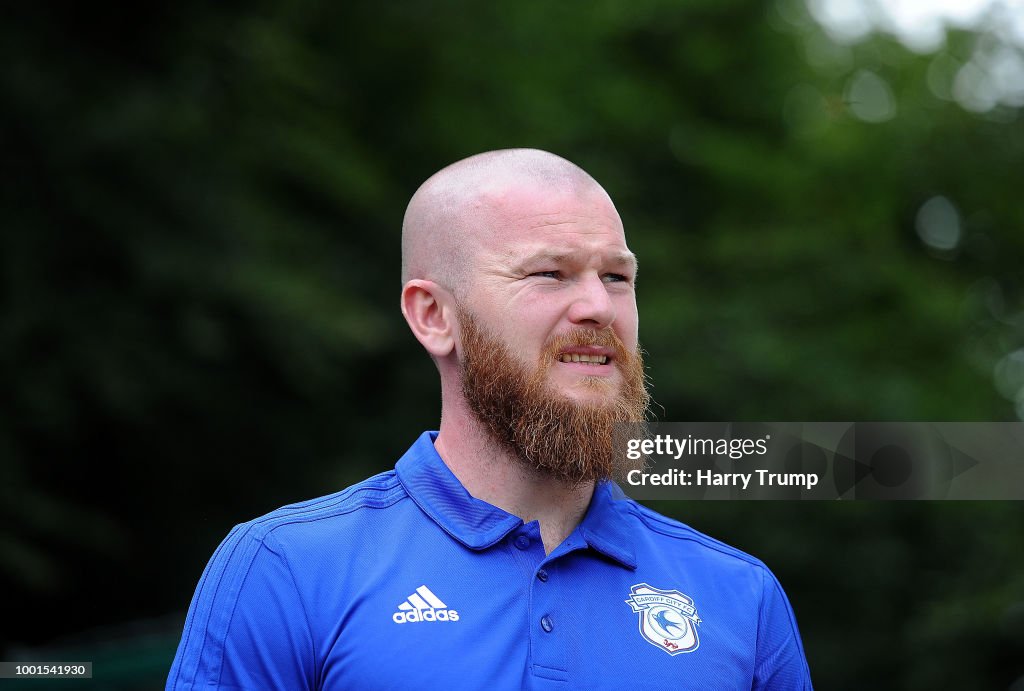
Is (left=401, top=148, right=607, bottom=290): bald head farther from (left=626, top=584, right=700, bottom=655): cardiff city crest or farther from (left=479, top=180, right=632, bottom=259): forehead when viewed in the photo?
(left=626, top=584, right=700, bottom=655): cardiff city crest

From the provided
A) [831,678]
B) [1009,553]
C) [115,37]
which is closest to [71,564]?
[115,37]

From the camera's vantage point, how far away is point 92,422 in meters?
7.43

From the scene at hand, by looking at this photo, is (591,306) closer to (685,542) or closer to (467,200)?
(467,200)

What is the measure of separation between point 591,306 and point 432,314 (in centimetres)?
38

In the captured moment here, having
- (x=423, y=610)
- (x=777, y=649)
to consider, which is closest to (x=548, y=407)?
(x=423, y=610)

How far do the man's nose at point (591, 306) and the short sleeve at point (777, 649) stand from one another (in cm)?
64

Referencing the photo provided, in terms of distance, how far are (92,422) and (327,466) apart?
1.76m

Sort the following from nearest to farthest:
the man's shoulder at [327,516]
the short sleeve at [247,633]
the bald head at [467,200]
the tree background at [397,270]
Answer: the short sleeve at [247,633] → the man's shoulder at [327,516] → the bald head at [467,200] → the tree background at [397,270]

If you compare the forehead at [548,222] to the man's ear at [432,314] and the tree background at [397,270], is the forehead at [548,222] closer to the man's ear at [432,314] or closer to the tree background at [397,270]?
the man's ear at [432,314]

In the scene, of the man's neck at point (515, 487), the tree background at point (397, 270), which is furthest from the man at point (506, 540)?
the tree background at point (397, 270)

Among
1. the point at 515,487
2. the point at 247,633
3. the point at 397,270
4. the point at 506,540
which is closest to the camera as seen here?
the point at 247,633

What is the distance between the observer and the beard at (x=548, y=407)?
219 cm

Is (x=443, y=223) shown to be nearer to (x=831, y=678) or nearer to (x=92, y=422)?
(x=92, y=422)

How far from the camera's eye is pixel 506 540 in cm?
213
